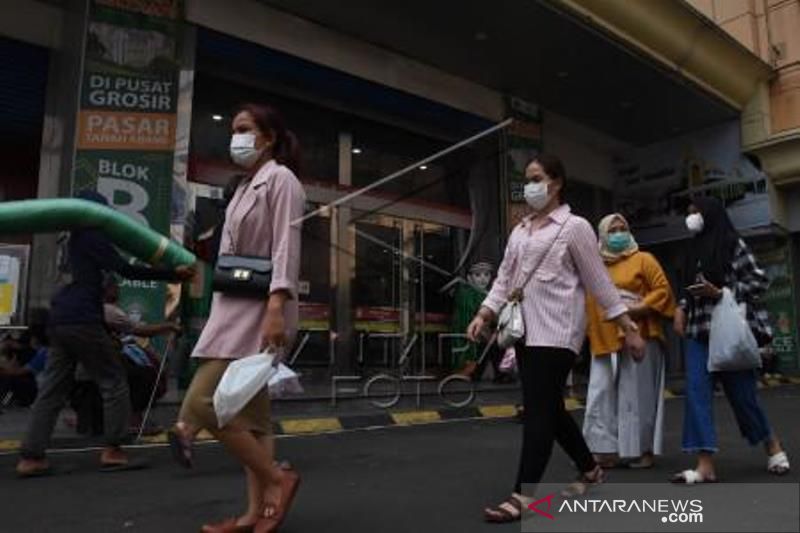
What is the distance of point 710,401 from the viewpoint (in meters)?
4.51

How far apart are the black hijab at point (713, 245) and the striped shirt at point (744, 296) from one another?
5 cm

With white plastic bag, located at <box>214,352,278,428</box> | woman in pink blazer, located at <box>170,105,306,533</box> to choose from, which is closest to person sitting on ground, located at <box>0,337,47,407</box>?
woman in pink blazer, located at <box>170,105,306,533</box>

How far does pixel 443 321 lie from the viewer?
43.0 feet

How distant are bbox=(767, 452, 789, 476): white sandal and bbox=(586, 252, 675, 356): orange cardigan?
1.11 m

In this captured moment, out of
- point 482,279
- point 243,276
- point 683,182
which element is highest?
point 683,182

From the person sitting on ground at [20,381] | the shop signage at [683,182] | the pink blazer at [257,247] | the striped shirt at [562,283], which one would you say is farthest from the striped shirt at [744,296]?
the shop signage at [683,182]

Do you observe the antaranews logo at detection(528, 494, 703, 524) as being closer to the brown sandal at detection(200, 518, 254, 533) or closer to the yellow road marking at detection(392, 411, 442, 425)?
the brown sandal at detection(200, 518, 254, 533)

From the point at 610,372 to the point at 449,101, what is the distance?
8.61 metres

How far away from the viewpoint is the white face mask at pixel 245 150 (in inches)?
137

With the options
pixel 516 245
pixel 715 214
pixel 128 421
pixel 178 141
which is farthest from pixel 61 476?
pixel 178 141

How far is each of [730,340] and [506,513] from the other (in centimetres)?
175

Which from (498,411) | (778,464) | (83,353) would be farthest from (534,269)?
(498,411)

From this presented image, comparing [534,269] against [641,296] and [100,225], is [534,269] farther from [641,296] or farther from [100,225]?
[100,225]

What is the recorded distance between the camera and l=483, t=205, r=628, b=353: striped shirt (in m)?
3.66
